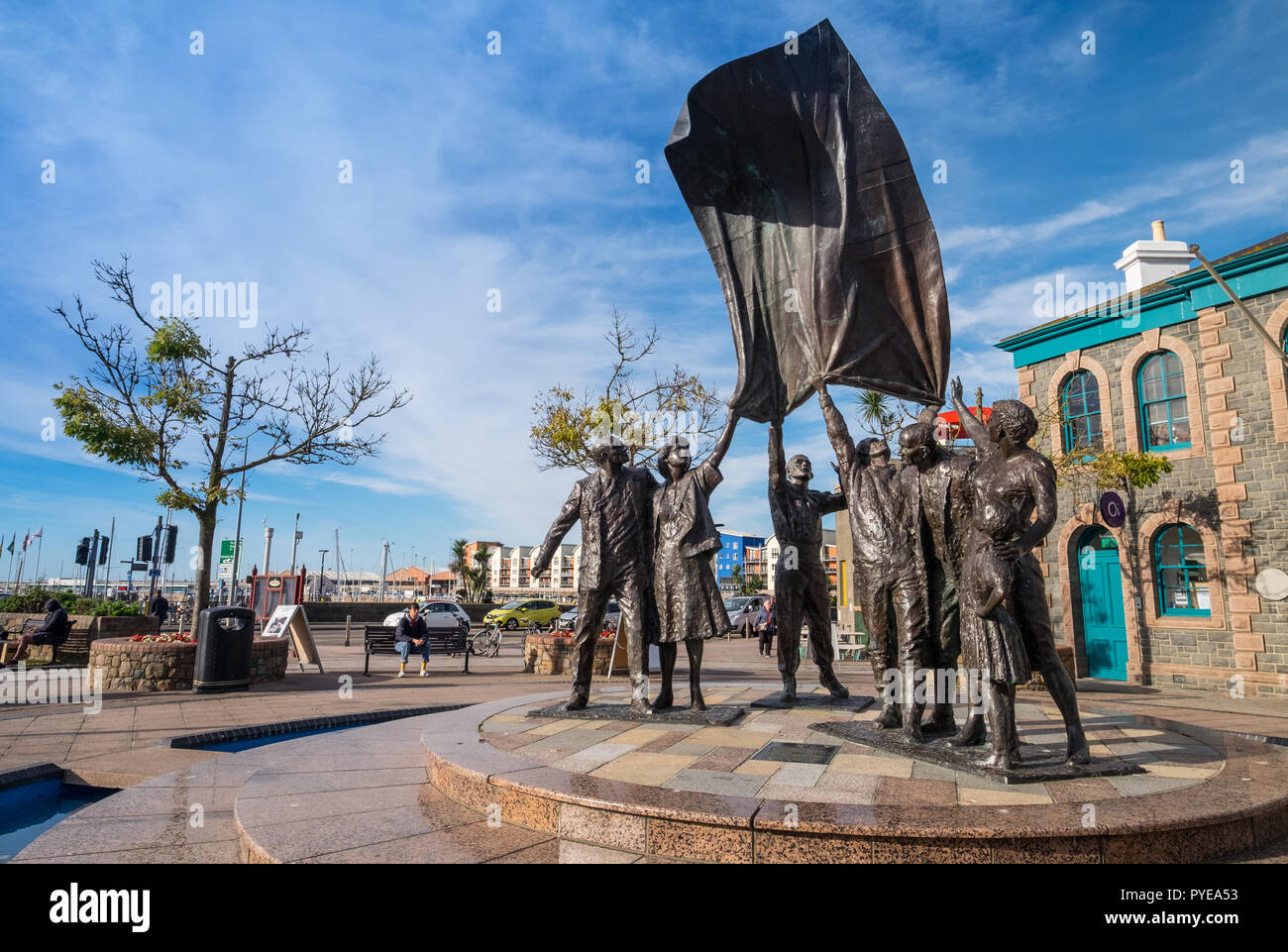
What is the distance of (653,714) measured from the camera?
19.3 feet

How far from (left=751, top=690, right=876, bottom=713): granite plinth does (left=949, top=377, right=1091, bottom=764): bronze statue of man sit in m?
2.33

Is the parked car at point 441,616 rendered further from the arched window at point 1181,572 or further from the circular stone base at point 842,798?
the circular stone base at point 842,798

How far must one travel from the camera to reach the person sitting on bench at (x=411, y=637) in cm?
1394

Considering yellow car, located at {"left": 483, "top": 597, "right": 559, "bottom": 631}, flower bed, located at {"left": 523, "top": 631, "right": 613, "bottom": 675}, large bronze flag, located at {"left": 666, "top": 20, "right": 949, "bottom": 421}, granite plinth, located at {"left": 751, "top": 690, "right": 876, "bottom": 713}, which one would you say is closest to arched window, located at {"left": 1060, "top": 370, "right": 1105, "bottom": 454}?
flower bed, located at {"left": 523, "top": 631, "right": 613, "bottom": 675}

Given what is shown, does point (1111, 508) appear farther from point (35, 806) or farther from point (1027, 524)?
point (35, 806)

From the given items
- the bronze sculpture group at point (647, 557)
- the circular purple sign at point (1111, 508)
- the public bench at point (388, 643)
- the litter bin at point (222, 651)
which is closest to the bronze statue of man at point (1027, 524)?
the bronze sculpture group at point (647, 557)

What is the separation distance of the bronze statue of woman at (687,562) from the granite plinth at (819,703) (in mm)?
896

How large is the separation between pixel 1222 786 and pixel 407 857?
406 centimetres

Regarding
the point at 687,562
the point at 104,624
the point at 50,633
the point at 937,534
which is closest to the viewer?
the point at 937,534

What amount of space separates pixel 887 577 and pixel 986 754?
4.12ft

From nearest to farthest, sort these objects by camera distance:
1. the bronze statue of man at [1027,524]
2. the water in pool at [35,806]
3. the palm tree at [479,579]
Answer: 1. the bronze statue of man at [1027,524]
2. the water in pool at [35,806]
3. the palm tree at [479,579]

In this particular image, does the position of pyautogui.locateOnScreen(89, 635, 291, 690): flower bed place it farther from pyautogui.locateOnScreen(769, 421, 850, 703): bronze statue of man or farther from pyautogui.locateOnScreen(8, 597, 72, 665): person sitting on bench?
pyautogui.locateOnScreen(769, 421, 850, 703): bronze statue of man

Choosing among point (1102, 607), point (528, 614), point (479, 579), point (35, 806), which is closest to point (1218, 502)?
point (1102, 607)
